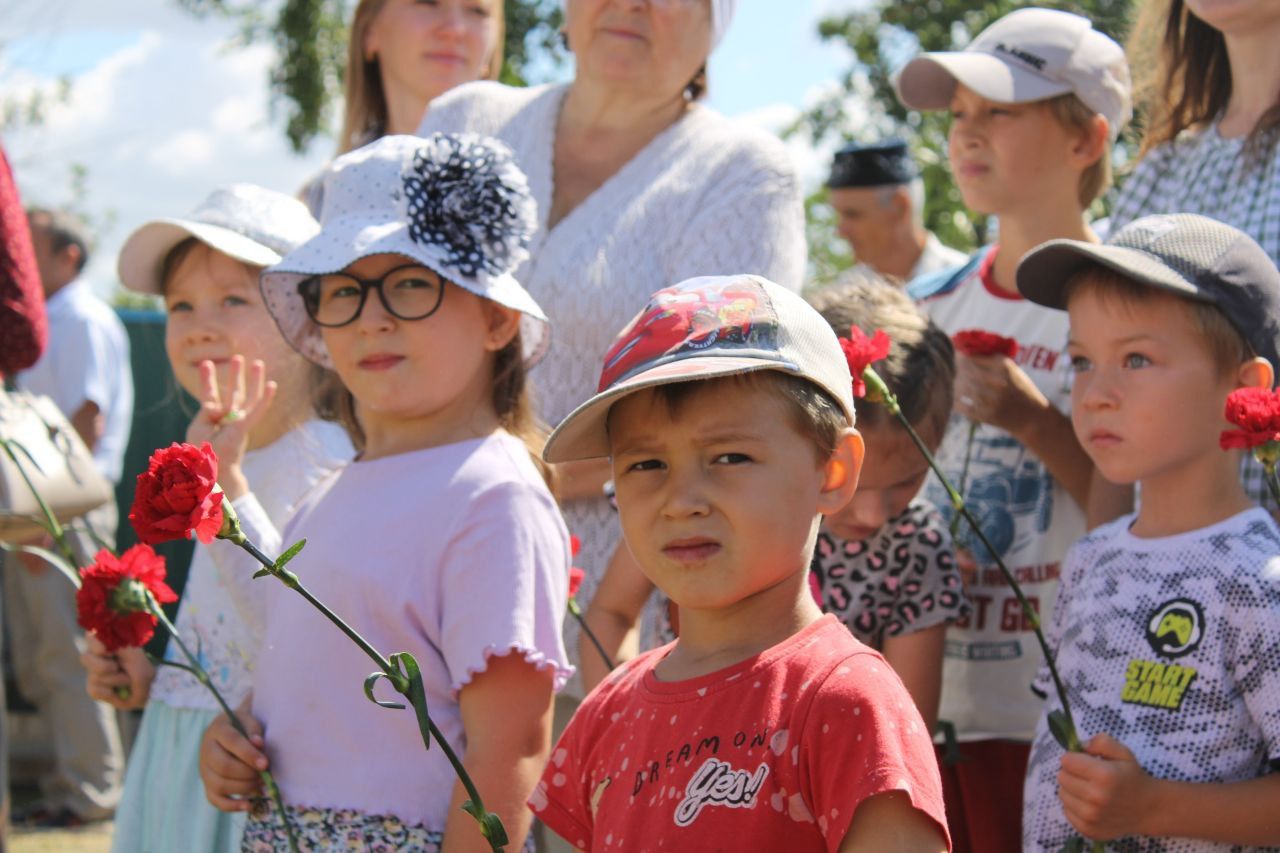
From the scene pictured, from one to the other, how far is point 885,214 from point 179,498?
5331 mm

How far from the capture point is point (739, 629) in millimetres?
1938

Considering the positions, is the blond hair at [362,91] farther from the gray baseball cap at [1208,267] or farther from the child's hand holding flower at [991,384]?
the gray baseball cap at [1208,267]

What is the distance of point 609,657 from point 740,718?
1.07m

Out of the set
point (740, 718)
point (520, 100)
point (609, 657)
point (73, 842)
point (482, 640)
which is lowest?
point (73, 842)

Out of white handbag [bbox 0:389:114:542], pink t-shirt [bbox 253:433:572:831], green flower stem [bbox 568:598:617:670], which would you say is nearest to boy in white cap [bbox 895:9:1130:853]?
green flower stem [bbox 568:598:617:670]

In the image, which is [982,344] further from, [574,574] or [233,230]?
[233,230]

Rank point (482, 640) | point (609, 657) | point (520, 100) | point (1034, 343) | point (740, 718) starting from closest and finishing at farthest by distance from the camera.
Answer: point (740, 718) < point (482, 640) < point (609, 657) < point (1034, 343) < point (520, 100)

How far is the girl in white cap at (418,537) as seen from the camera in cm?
233

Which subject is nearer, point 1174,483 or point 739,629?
point 739,629

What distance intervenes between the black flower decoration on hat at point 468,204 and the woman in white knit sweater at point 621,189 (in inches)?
15.3

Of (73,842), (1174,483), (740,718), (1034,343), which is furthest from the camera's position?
(73,842)

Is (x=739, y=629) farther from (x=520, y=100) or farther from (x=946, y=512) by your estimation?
(x=520, y=100)

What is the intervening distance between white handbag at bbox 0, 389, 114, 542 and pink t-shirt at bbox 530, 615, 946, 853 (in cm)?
200

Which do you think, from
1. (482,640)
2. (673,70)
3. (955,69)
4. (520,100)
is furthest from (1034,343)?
(482,640)
